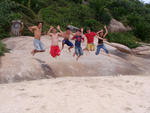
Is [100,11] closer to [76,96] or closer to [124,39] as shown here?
[124,39]

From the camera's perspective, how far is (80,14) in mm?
20453

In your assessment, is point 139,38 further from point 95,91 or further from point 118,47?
point 95,91

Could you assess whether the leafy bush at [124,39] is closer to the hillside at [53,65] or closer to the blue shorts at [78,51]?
the hillside at [53,65]

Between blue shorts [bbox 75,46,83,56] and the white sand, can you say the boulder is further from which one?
the white sand

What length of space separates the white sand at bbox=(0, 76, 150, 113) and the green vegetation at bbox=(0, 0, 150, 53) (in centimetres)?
709

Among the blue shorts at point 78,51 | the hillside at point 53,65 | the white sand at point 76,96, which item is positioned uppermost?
the blue shorts at point 78,51

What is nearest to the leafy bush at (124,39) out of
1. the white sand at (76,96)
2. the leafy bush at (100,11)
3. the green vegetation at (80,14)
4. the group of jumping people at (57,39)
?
the green vegetation at (80,14)

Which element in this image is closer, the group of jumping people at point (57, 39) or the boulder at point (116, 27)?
the group of jumping people at point (57, 39)

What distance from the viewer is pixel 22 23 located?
13.7 m

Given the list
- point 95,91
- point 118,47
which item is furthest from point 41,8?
point 95,91

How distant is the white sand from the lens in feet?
20.2

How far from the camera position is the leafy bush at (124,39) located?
17775 mm

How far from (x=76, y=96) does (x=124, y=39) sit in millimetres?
13288

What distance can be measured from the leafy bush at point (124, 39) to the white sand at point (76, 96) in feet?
30.1
